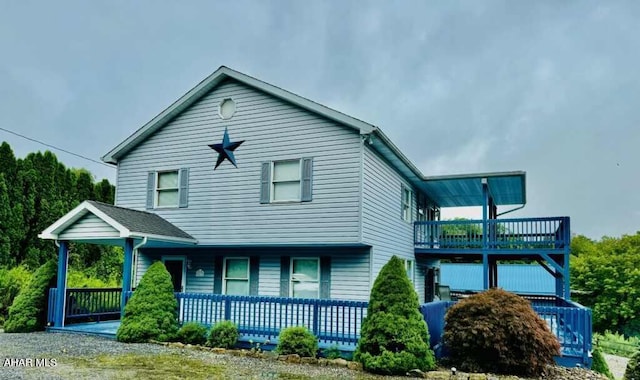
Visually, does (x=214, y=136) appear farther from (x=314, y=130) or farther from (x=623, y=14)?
(x=623, y=14)

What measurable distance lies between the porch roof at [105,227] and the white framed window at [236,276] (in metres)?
1.55

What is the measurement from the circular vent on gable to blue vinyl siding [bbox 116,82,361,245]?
0.16 metres

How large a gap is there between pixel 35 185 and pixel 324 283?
47.5 ft

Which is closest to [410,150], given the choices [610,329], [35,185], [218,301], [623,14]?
[610,329]

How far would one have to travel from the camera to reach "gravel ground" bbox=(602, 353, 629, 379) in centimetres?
1745

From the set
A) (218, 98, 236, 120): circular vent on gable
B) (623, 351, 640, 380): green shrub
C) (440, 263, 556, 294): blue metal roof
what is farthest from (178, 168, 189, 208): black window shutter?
(440, 263, 556, 294): blue metal roof

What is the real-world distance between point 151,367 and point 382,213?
7.97 m

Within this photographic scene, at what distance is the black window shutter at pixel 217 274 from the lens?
14.6m

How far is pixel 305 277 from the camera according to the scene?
13.7 m

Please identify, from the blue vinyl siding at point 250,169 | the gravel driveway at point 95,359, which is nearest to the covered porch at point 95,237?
the blue vinyl siding at point 250,169

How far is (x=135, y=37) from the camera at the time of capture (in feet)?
80.9

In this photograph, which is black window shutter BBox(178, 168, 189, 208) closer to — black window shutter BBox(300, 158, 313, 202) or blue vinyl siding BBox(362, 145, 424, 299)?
black window shutter BBox(300, 158, 313, 202)

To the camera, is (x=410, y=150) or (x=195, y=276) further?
(x=410, y=150)

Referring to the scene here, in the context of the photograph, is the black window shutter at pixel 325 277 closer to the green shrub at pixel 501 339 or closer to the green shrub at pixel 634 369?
the green shrub at pixel 501 339
